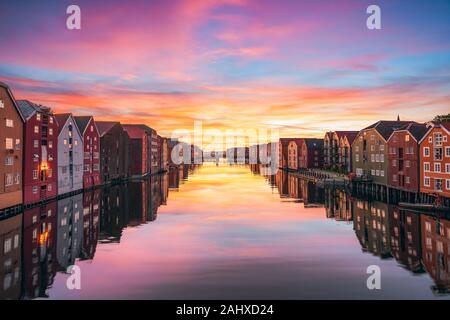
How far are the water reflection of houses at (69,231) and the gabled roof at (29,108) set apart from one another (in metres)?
13.2

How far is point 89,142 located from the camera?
2872 inches

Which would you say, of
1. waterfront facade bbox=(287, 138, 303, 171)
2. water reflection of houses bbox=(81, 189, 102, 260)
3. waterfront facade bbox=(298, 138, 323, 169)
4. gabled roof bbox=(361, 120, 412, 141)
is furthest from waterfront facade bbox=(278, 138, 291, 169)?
water reflection of houses bbox=(81, 189, 102, 260)

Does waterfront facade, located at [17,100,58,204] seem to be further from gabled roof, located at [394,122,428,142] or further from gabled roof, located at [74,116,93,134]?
gabled roof, located at [394,122,428,142]

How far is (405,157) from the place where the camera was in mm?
58844

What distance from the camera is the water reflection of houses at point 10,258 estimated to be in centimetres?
1969

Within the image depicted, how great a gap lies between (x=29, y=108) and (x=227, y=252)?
3831 centimetres

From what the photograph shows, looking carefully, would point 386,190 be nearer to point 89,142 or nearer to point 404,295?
point 404,295

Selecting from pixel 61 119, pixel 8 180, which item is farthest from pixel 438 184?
pixel 61 119

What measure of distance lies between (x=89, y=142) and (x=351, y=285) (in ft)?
210

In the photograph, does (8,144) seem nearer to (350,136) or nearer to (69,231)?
(69,231)

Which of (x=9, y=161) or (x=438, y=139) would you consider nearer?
(x=9, y=161)

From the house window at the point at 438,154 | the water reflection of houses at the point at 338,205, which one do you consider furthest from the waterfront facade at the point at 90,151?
the house window at the point at 438,154

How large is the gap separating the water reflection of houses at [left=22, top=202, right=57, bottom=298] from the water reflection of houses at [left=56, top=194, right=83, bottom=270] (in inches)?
18.6

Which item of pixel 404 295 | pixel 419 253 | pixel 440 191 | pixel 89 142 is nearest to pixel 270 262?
pixel 404 295
